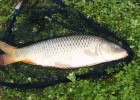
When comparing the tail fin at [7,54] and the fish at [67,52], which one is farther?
the tail fin at [7,54]

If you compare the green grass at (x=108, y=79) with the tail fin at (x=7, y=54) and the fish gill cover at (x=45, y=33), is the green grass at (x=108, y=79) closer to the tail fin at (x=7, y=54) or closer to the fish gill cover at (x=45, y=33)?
the fish gill cover at (x=45, y=33)

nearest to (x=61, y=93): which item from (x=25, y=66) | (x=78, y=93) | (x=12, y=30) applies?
(x=78, y=93)

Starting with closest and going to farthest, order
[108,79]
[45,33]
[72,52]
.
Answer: [72,52]
[108,79]
[45,33]

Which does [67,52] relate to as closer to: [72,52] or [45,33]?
[72,52]

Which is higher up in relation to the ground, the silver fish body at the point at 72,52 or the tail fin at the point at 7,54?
the silver fish body at the point at 72,52

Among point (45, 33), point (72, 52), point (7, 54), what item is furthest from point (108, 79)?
point (7, 54)

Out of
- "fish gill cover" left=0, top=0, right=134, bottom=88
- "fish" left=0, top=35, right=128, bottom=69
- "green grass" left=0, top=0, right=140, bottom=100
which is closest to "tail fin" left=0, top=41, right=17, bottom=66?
"fish" left=0, top=35, right=128, bottom=69

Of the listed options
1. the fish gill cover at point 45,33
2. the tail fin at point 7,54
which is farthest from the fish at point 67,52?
the fish gill cover at point 45,33
